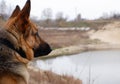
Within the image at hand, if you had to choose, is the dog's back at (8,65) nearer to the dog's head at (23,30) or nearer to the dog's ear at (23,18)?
the dog's head at (23,30)

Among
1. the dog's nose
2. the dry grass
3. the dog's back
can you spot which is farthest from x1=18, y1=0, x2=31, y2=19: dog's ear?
the dry grass

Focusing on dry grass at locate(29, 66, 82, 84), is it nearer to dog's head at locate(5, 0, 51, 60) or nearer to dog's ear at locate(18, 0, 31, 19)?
dog's head at locate(5, 0, 51, 60)

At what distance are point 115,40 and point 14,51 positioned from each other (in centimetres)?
3600

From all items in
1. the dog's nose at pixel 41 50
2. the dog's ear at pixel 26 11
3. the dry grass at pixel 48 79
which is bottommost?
the dry grass at pixel 48 79

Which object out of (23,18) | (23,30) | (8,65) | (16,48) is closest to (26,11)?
(23,18)

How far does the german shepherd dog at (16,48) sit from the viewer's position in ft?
13.5

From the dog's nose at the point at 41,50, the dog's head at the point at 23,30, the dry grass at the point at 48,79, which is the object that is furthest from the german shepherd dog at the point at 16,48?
the dry grass at the point at 48,79

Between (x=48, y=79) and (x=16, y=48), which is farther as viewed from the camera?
(x=48, y=79)

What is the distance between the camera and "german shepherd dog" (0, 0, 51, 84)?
4117 mm

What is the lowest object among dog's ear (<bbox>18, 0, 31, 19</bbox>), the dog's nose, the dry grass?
the dry grass

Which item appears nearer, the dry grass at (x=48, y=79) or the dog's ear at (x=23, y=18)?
the dog's ear at (x=23, y=18)

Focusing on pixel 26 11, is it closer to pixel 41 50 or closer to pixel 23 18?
pixel 23 18

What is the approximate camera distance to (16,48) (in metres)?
4.25

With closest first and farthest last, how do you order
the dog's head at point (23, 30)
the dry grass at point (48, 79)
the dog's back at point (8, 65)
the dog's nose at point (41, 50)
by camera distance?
1. the dog's back at point (8, 65)
2. the dog's head at point (23, 30)
3. the dog's nose at point (41, 50)
4. the dry grass at point (48, 79)
